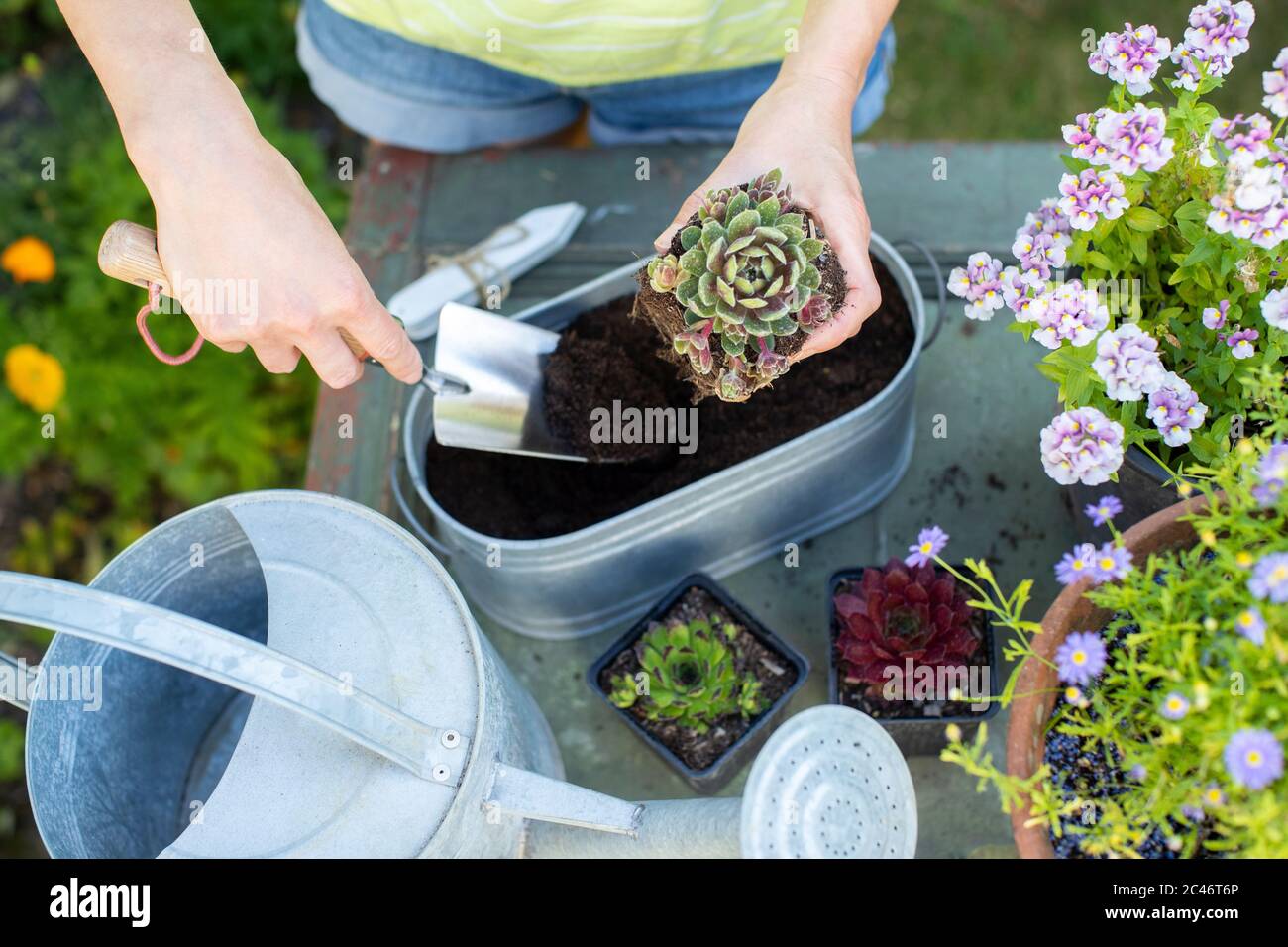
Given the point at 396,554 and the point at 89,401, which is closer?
the point at 396,554

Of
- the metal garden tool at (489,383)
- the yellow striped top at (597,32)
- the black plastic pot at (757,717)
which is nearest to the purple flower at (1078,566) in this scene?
the black plastic pot at (757,717)

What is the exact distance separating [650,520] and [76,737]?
0.58m

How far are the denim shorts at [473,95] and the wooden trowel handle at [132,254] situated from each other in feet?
1.76

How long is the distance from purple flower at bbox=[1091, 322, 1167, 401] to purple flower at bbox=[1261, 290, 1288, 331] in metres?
0.08

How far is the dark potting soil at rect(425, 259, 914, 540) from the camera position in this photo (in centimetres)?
118

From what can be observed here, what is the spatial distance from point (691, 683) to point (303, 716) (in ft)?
1.34

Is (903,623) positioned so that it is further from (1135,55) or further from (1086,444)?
(1135,55)

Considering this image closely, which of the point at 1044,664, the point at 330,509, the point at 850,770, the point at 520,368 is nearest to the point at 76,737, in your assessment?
the point at 330,509

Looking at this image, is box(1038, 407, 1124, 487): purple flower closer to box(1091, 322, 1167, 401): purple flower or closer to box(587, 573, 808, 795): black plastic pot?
box(1091, 322, 1167, 401): purple flower

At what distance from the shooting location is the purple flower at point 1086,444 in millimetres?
818

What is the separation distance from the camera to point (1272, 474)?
69cm
